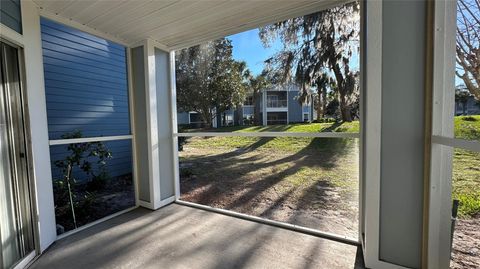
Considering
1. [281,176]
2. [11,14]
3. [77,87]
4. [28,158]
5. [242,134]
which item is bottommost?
[281,176]

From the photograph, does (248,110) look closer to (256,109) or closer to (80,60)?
(256,109)

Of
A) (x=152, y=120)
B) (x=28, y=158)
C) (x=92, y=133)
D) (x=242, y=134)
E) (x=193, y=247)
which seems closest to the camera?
(x=28, y=158)

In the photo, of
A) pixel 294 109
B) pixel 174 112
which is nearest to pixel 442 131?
pixel 294 109

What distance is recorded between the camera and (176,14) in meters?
2.20

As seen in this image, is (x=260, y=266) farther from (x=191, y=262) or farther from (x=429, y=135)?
(x=429, y=135)

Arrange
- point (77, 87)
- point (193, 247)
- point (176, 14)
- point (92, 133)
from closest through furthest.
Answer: point (193, 247), point (176, 14), point (77, 87), point (92, 133)

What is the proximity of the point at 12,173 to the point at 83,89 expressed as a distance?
8.68 ft

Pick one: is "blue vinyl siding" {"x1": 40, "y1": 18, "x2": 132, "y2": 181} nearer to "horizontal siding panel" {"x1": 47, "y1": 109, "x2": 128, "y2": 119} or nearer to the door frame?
"horizontal siding panel" {"x1": 47, "y1": 109, "x2": 128, "y2": 119}

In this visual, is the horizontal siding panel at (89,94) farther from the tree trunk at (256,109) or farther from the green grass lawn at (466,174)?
the green grass lawn at (466,174)

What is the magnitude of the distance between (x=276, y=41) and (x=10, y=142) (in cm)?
341

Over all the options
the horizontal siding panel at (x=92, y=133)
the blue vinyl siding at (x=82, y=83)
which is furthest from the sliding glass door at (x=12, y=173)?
the horizontal siding panel at (x=92, y=133)

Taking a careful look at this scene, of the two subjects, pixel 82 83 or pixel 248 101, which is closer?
pixel 248 101

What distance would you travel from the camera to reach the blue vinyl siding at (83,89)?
3420 millimetres

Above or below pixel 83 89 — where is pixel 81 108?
below
